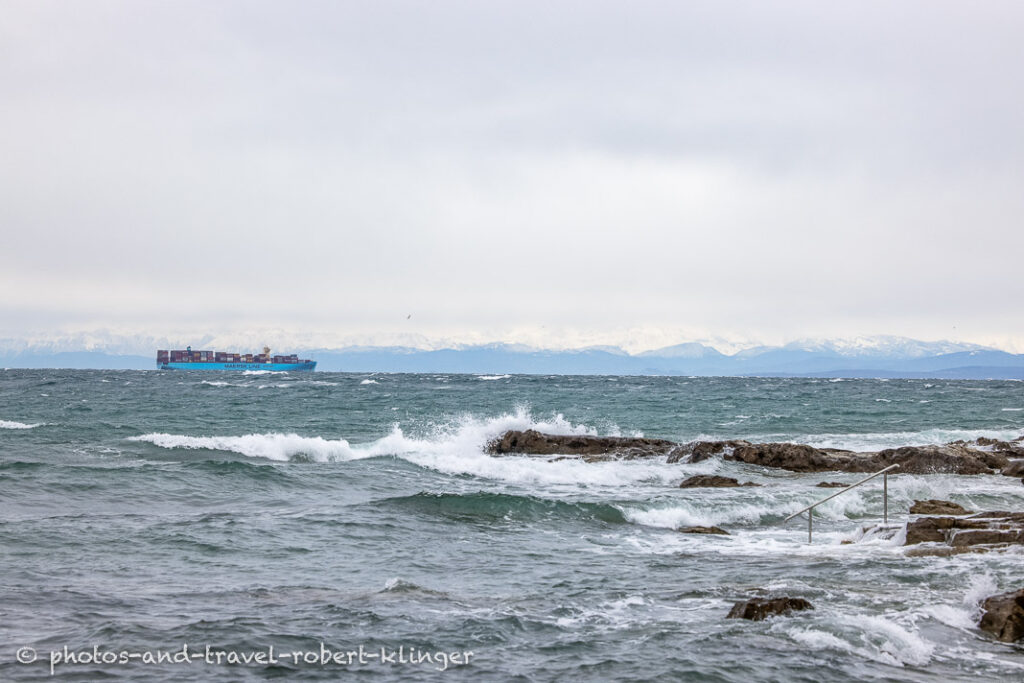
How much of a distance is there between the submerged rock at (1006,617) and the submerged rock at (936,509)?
599 cm

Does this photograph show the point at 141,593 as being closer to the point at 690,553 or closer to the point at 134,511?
the point at 134,511

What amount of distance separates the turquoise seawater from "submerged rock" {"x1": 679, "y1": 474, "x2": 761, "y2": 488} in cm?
45

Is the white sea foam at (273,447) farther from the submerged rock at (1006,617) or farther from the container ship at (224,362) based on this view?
the container ship at (224,362)

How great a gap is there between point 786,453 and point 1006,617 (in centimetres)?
1493

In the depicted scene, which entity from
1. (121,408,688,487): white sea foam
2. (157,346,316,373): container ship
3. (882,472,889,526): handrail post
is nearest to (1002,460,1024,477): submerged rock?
(882,472,889,526): handrail post

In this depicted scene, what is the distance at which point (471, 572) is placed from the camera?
1205 centimetres

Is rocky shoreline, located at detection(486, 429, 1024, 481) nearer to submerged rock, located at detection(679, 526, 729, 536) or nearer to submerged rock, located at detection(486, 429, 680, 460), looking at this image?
submerged rock, located at detection(486, 429, 680, 460)

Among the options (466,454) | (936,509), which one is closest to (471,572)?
(936,509)

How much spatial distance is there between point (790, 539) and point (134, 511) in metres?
11.7

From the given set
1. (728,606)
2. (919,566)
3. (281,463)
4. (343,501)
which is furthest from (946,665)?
(281,463)

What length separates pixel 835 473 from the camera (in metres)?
22.0

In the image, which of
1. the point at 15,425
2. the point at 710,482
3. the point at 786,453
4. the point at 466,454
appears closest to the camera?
the point at 710,482

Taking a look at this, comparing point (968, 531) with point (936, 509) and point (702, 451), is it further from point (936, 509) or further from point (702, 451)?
point (702, 451)

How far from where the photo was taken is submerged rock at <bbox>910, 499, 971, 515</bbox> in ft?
48.7
